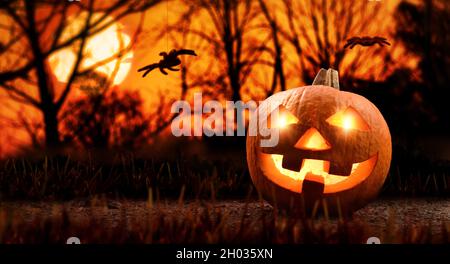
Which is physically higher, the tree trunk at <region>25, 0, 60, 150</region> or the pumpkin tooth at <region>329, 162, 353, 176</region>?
the tree trunk at <region>25, 0, 60, 150</region>

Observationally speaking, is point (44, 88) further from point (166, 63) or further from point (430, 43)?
point (430, 43)

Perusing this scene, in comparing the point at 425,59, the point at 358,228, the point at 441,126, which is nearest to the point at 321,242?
the point at 358,228

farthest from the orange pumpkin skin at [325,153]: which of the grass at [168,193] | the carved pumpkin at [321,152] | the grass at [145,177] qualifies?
the grass at [145,177]

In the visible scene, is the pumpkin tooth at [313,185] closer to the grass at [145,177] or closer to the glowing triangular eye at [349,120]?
the glowing triangular eye at [349,120]

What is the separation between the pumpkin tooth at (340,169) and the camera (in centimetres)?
504

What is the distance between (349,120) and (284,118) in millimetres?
527

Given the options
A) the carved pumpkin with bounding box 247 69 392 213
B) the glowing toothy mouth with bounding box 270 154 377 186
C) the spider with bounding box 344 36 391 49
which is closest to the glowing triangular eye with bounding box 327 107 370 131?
the carved pumpkin with bounding box 247 69 392 213

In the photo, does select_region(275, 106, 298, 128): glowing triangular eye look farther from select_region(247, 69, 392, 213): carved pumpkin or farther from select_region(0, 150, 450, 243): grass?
select_region(0, 150, 450, 243): grass

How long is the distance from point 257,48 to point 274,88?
1.86 feet

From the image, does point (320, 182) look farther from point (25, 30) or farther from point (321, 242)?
point (25, 30)

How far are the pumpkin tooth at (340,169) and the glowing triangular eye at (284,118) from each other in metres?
0.46

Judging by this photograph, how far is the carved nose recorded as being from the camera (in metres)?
5.07
